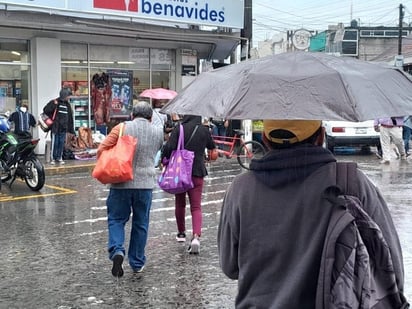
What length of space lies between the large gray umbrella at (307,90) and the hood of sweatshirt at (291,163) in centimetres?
15

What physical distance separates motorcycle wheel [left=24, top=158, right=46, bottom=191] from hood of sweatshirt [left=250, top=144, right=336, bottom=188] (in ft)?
31.4

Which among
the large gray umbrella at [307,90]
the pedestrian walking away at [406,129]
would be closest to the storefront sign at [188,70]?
the pedestrian walking away at [406,129]

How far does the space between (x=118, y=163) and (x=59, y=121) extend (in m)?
9.69

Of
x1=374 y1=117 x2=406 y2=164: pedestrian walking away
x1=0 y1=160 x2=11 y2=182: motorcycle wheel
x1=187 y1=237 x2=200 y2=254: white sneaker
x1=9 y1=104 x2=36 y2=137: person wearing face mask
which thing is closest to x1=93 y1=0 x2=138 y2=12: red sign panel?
x1=9 y1=104 x2=36 y2=137: person wearing face mask

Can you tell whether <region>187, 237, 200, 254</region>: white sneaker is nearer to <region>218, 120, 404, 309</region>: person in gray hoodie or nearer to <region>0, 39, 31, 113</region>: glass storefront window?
<region>218, 120, 404, 309</region>: person in gray hoodie

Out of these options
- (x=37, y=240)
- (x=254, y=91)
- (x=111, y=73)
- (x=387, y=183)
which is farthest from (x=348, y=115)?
(x=111, y=73)

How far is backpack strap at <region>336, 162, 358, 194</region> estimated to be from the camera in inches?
90.3

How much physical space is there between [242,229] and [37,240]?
574cm

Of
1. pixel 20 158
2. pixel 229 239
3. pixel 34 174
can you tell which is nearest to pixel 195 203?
pixel 229 239

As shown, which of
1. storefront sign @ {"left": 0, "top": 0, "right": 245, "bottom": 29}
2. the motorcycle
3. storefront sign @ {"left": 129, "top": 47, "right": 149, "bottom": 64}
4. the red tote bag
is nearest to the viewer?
the red tote bag

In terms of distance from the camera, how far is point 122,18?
55.1 ft

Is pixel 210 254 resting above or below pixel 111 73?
below

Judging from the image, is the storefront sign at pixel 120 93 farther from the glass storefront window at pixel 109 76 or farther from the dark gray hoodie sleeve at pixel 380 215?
the dark gray hoodie sleeve at pixel 380 215

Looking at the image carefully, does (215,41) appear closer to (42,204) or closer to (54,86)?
(54,86)
